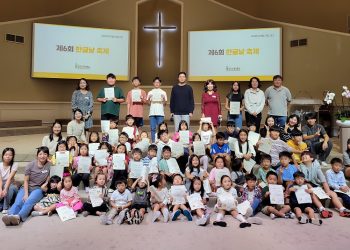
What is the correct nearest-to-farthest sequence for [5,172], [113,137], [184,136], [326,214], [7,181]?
[326,214] → [7,181] → [5,172] → [184,136] → [113,137]

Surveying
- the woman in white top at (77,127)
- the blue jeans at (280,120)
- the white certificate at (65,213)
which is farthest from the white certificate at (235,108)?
the white certificate at (65,213)

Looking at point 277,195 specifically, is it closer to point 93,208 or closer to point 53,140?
point 93,208

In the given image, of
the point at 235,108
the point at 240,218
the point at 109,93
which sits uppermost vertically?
the point at 109,93

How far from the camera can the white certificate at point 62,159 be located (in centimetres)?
443

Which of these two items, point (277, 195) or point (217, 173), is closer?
point (277, 195)

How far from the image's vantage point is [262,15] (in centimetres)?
949

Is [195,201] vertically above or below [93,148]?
below

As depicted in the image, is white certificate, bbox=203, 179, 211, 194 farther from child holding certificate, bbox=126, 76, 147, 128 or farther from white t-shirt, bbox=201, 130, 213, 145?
child holding certificate, bbox=126, 76, 147, 128

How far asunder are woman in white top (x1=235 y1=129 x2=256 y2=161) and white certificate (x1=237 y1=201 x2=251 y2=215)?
91cm

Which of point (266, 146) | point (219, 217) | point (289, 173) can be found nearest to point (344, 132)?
point (266, 146)

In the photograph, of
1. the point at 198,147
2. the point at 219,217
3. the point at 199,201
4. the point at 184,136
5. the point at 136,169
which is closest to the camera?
the point at 219,217

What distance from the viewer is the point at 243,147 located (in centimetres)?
491

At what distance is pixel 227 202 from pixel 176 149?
117cm

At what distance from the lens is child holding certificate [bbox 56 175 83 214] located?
401 cm
